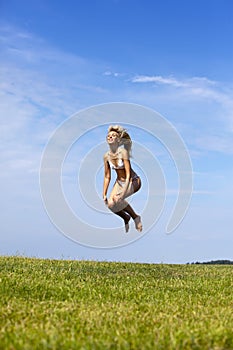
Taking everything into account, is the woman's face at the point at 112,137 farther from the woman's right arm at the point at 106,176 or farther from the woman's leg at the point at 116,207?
the woman's leg at the point at 116,207

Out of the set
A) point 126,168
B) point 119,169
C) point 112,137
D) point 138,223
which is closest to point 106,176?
point 119,169

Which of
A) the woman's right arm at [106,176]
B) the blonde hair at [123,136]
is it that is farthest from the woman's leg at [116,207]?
the blonde hair at [123,136]

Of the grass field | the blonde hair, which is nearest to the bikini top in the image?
the blonde hair

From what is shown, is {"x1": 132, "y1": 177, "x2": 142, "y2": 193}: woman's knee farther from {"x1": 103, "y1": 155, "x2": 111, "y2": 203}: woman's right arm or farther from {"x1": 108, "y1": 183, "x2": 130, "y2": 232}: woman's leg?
{"x1": 103, "y1": 155, "x2": 111, "y2": 203}: woman's right arm

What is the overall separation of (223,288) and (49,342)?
19.1ft

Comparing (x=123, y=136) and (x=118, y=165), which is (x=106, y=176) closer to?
(x=118, y=165)

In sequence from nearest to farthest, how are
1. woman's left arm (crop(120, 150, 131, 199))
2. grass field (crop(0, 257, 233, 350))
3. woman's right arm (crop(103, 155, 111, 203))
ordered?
grass field (crop(0, 257, 233, 350)) < woman's left arm (crop(120, 150, 131, 199)) < woman's right arm (crop(103, 155, 111, 203))

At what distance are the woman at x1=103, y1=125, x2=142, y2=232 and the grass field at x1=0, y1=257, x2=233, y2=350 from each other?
1573mm

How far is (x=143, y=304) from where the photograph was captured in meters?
8.11

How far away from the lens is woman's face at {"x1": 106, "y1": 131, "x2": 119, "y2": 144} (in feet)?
38.0

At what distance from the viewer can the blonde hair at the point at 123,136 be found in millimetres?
11648

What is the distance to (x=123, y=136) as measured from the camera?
38.3 feet

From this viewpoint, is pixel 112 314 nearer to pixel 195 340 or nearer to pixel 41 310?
pixel 41 310

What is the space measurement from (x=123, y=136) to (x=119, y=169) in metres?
0.71
